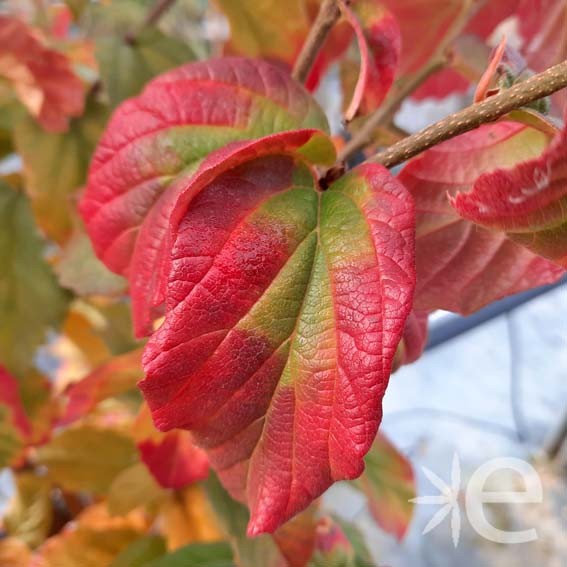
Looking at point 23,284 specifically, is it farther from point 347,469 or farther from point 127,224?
point 347,469

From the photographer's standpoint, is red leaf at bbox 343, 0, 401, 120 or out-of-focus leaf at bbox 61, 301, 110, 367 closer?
red leaf at bbox 343, 0, 401, 120

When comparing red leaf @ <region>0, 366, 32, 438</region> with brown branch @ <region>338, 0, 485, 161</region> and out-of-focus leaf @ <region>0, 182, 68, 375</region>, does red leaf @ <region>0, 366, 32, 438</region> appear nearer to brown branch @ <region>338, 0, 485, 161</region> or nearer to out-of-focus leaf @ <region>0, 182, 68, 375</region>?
out-of-focus leaf @ <region>0, 182, 68, 375</region>

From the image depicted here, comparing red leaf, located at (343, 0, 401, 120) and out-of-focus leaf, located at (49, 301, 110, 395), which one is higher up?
red leaf, located at (343, 0, 401, 120)

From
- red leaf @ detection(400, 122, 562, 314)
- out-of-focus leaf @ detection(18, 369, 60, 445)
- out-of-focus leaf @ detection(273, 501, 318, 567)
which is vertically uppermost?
red leaf @ detection(400, 122, 562, 314)

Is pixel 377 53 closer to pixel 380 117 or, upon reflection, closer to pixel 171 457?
pixel 380 117

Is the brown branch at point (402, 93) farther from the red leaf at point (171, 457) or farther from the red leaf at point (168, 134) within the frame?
the red leaf at point (171, 457)

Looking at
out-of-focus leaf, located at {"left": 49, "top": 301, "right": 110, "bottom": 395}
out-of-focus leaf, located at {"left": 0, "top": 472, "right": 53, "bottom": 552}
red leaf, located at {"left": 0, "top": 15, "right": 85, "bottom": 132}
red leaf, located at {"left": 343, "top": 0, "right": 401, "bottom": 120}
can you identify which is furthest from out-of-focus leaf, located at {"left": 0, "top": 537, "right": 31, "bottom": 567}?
red leaf, located at {"left": 343, "top": 0, "right": 401, "bottom": 120}

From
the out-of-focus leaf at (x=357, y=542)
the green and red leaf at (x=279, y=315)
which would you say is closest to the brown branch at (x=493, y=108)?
the green and red leaf at (x=279, y=315)
